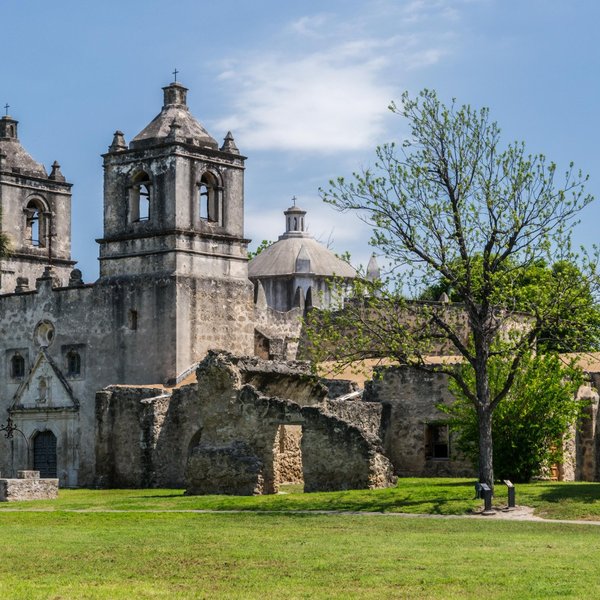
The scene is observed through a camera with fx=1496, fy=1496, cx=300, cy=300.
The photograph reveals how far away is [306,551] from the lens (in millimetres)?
20906

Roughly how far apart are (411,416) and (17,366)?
54.9 ft


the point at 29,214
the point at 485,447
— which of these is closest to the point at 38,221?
the point at 29,214

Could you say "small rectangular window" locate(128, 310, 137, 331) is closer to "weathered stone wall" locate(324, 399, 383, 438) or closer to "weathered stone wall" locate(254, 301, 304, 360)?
"weathered stone wall" locate(254, 301, 304, 360)

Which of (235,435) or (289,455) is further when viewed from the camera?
(289,455)

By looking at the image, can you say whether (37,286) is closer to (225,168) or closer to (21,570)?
(225,168)

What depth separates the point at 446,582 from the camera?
1753cm

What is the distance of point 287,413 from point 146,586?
60.1 ft

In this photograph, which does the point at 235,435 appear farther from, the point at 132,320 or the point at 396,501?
the point at 132,320

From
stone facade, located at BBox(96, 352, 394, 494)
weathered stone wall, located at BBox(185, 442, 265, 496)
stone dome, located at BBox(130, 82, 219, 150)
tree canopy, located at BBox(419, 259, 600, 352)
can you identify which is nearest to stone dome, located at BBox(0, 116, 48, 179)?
stone dome, located at BBox(130, 82, 219, 150)

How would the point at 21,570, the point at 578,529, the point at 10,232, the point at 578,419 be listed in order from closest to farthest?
the point at 21,570
the point at 578,529
the point at 578,419
the point at 10,232

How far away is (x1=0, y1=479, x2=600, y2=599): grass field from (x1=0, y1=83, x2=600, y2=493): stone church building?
29.6 feet

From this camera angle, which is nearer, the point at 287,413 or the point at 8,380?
the point at 287,413

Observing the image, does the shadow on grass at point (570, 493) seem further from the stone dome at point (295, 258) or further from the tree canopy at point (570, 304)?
the stone dome at point (295, 258)


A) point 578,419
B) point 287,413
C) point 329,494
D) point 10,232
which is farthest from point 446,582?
point 10,232
